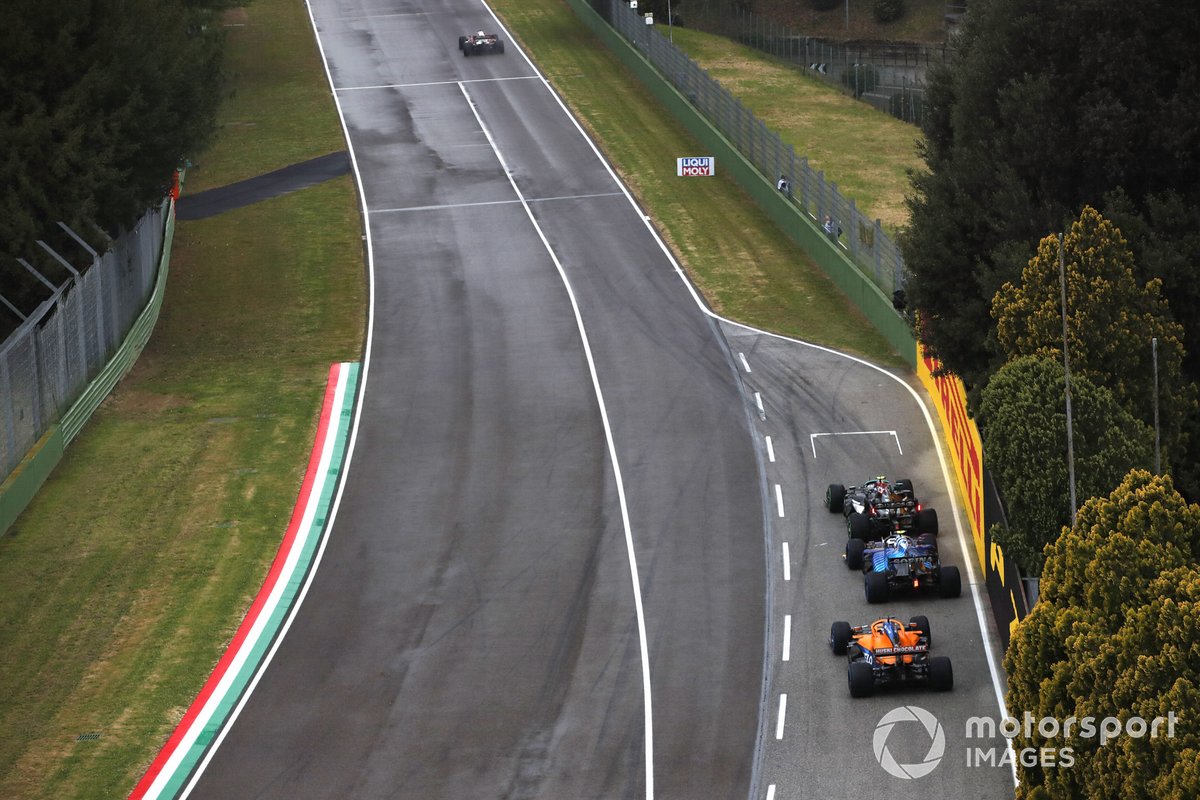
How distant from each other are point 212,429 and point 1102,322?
19738 millimetres

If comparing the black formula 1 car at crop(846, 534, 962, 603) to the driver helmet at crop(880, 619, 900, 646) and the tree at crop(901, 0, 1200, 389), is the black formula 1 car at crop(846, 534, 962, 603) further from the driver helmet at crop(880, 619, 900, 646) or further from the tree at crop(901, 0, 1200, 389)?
the tree at crop(901, 0, 1200, 389)

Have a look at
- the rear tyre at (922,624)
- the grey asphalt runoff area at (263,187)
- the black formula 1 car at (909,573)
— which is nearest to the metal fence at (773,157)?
the grey asphalt runoff area at (263,187)

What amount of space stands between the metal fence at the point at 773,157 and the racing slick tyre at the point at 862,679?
17.4 meters

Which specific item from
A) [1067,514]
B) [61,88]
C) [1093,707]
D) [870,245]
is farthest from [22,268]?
[1093,707]

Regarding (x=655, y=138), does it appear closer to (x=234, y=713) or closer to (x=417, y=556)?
(x=417, y=556)

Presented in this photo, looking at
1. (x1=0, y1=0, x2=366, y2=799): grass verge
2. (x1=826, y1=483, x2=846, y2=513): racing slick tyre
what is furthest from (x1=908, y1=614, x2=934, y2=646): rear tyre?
(x1=0, y1=0, x2=366, y2=799): grass verge

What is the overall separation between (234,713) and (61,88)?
20.3 meters

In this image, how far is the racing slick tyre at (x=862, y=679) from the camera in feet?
81.0

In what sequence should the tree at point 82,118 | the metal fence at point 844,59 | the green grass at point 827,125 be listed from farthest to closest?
the metal fence at point 844,59
the green grass at point 827,125
the tree at point 82,118

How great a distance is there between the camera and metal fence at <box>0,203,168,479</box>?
1289 inches

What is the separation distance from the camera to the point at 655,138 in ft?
199

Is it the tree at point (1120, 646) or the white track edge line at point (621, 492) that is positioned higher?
the tree at point (1120, 646)

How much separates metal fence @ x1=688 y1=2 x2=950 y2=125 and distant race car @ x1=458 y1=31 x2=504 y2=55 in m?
12.7

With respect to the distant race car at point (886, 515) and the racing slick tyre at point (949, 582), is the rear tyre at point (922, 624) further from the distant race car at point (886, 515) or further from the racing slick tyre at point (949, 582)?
the distant race car at point (886, 515)
